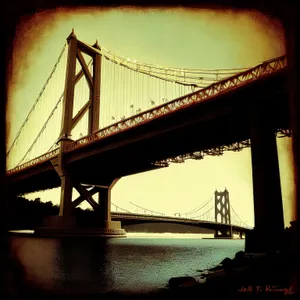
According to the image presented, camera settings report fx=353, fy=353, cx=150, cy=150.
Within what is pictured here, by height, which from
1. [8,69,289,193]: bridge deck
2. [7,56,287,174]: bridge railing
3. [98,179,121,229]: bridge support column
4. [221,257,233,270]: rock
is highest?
[7,56,287,174]: bridge railing

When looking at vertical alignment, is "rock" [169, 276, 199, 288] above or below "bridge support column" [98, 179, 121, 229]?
below

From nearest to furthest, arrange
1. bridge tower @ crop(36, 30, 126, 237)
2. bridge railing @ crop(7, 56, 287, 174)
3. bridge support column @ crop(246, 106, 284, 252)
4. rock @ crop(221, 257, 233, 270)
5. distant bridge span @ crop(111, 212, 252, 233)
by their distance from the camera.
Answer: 1. rock @ crop(221, 257, 233, 270)
2. bridge support column @ crop(246, 106, 284, 252)
3. bridge railing @ crop(7, 56, 287, 174)
4. bridge tower @ crop(36, 30, 126, 237)
5. distant bridge span @ crop(111, 212, 252, 233)

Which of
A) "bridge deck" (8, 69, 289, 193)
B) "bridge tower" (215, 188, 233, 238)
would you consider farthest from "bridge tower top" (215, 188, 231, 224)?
"bridge deck" (8, 69, 289, 193)

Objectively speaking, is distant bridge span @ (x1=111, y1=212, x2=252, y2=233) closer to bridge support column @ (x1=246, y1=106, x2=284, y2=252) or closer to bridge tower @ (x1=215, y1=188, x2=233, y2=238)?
bridge tower @ (x1=215, y1=188, x2=233, y2=238)

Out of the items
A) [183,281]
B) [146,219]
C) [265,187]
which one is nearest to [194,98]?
[265,187]

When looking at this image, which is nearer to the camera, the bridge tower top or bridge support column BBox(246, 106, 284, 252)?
bridge support column BBox(246, 106, 284, 252)

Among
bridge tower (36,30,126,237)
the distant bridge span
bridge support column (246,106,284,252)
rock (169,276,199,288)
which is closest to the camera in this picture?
rock (169,276,199,288)

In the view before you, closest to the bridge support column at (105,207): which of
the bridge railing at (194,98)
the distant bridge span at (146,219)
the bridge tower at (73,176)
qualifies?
the bridge tower at (73,176)
